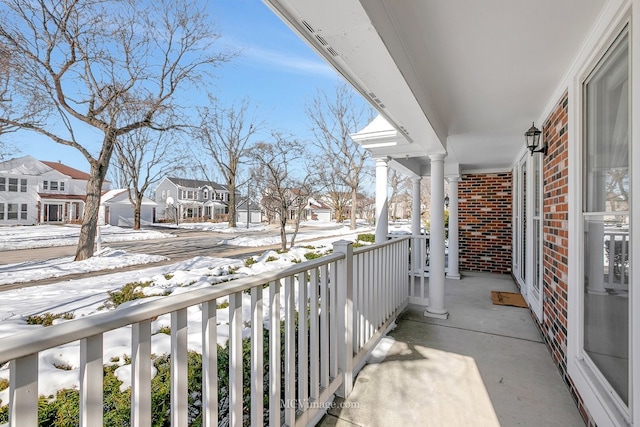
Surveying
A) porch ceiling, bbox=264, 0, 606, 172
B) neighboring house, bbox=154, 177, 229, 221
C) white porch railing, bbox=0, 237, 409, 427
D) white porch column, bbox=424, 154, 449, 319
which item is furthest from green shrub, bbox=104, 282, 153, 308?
neighboring house, bbox=154, 177, 229, 221

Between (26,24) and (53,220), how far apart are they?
24974 millimetres

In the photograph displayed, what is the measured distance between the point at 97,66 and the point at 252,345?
10221mm

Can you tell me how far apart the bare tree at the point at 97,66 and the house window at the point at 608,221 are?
9.60m

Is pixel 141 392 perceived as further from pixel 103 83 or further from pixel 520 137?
pixel 103 83

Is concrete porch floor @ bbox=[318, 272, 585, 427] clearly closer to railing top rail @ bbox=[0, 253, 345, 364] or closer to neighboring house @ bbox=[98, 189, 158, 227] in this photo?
railing top rail @ bbox=[0, 253, 345, 364]

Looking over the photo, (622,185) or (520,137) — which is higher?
(520,137)

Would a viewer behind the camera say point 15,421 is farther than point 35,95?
No

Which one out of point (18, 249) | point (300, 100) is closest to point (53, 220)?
point (18, 249)

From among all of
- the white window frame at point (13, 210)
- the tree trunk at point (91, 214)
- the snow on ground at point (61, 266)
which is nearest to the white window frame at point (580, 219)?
the snow on ground at point (61, 266)

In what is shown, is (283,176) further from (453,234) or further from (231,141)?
(231,141)

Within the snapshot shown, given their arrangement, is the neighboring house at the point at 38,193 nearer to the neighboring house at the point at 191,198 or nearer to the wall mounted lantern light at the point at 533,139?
the neighboring house at the point at 191,198

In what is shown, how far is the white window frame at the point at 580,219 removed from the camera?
1.37m

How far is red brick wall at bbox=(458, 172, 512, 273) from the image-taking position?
6.66m

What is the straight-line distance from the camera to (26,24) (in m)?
7.13
